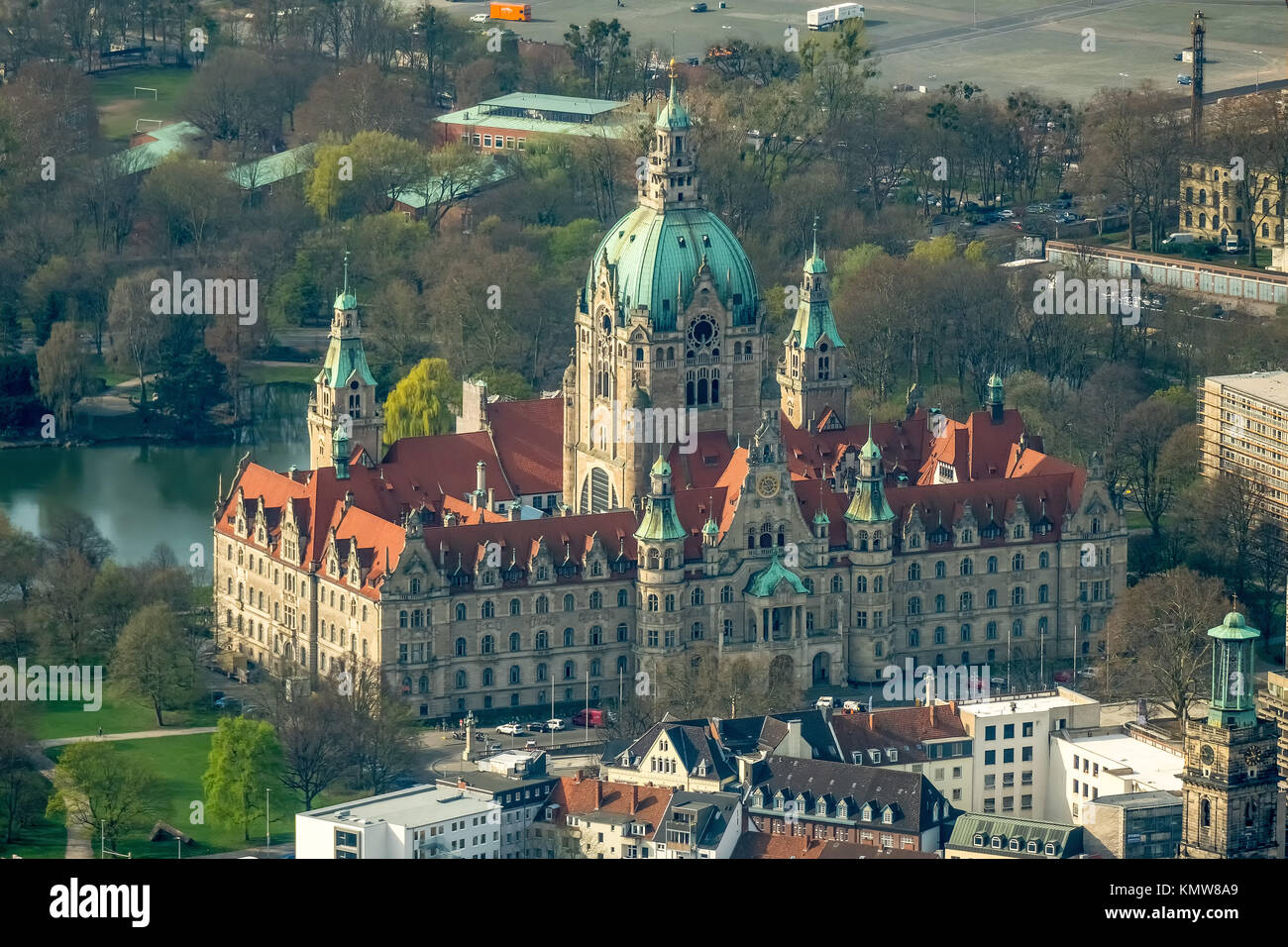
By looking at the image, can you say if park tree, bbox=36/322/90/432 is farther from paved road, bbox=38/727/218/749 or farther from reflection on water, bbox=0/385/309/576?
paved road, bbox=38/727/218/749

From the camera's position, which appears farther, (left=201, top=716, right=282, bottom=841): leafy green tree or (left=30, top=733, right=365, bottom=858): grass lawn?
(left=201, top=716, right=282, bottom=841): leafy green tree

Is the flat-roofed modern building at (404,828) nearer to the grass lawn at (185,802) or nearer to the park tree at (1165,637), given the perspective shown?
the grass lawn at (185,802)

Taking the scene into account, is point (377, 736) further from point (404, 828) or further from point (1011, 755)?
point (1011, 755)

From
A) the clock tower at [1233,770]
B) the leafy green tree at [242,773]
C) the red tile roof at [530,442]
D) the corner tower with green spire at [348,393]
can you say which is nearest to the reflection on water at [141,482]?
the corner tower with green spire at [348,393]

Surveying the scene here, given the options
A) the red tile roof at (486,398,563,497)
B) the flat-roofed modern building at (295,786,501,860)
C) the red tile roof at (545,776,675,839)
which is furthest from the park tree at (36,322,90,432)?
the red tile roof at (545,776,675,839)

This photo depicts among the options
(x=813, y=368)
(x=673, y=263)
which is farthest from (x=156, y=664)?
(x=813, y=368)

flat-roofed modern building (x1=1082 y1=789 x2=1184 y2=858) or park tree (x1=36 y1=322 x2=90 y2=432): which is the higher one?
park tree (x1=36 y1=322 x2=90 y2=432)
